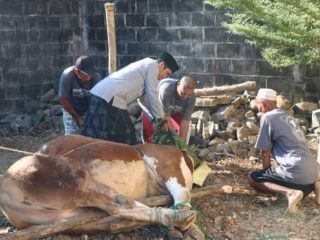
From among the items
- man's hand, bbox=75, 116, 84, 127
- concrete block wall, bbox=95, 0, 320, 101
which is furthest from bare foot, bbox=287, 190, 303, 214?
concrete block wall, bbox=95, 0, 320, 101

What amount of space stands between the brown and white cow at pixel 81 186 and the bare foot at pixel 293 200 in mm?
1020

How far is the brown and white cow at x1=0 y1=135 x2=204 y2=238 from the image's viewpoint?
415cm

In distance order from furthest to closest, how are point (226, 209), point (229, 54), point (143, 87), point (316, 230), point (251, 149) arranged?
point (229, 54), point (251, 149), point (143, 87), point (226, 209), point (316, 230)

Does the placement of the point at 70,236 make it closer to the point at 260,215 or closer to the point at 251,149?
the point at 260,215

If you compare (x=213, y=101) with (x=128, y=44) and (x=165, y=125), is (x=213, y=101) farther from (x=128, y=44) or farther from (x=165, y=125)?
(x=165, y=125)

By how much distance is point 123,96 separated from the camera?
18.3ft

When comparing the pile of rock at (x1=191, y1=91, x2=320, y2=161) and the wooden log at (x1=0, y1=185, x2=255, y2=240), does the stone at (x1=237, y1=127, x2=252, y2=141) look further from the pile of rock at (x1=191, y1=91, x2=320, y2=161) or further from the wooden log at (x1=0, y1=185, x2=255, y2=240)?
the wooden log at (x1=0, y1=185, x2=255, y2=240)

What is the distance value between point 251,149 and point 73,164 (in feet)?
11.6

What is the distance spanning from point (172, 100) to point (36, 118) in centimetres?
431

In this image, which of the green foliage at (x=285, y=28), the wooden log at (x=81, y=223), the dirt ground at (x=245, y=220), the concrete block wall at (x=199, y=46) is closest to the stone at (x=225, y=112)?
the concrete block wall at (x=199, y=46)

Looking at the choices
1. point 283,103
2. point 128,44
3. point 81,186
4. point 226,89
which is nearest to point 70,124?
point 81,186

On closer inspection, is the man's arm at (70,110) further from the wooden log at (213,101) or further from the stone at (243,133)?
the wooden log at (213,101)

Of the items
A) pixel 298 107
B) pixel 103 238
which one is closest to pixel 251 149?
pixel 298 107

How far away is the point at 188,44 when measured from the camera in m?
9.55
